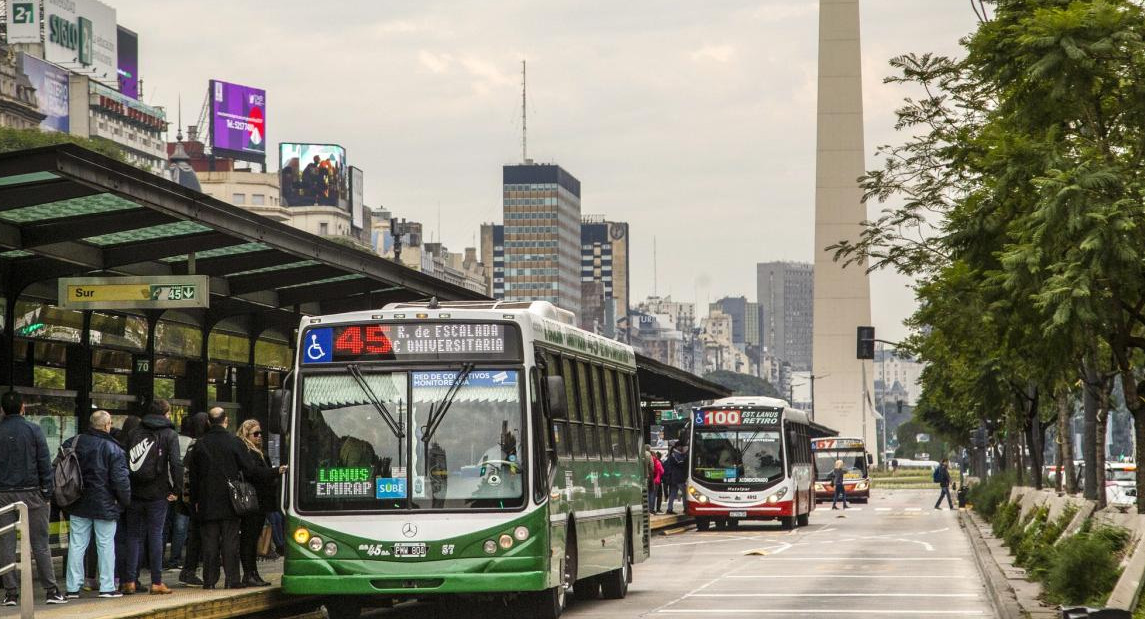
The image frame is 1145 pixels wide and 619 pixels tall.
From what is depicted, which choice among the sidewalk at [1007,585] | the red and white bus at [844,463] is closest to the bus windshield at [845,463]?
the red and white bus at [844,463]

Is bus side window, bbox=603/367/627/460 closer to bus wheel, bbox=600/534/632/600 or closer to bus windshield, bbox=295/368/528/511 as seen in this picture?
bus wheel, bbox=600/534/632/600

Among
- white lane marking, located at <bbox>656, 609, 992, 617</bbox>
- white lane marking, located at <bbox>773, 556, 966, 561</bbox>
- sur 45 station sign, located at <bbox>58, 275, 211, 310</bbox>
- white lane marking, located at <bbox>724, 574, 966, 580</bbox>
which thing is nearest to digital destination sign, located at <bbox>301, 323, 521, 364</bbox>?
sur 45 station sign, located at <bbox>58, 275, 211, 310</bbox>

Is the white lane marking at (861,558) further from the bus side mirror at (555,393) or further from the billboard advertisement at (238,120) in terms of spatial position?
the billboard advertisement at (238,120)

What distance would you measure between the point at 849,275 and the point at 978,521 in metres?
52.5

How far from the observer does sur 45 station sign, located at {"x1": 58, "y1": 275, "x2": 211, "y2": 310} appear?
18.2 m

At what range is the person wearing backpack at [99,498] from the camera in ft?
52.0

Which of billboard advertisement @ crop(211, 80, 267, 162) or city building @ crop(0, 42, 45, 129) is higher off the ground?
billboard advertisement @ crop(211, 80, 267, 162)

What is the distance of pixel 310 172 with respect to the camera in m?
162

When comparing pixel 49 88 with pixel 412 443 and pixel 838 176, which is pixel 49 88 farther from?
pixel 412 443

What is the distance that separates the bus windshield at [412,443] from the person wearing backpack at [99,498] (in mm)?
1581

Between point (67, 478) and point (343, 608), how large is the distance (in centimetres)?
288

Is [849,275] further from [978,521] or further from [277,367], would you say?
[277,367]

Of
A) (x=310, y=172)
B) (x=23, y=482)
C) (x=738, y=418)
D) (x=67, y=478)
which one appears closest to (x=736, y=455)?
(x=738, y=418)

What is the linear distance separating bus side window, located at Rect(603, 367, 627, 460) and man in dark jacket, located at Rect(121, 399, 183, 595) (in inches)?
220
